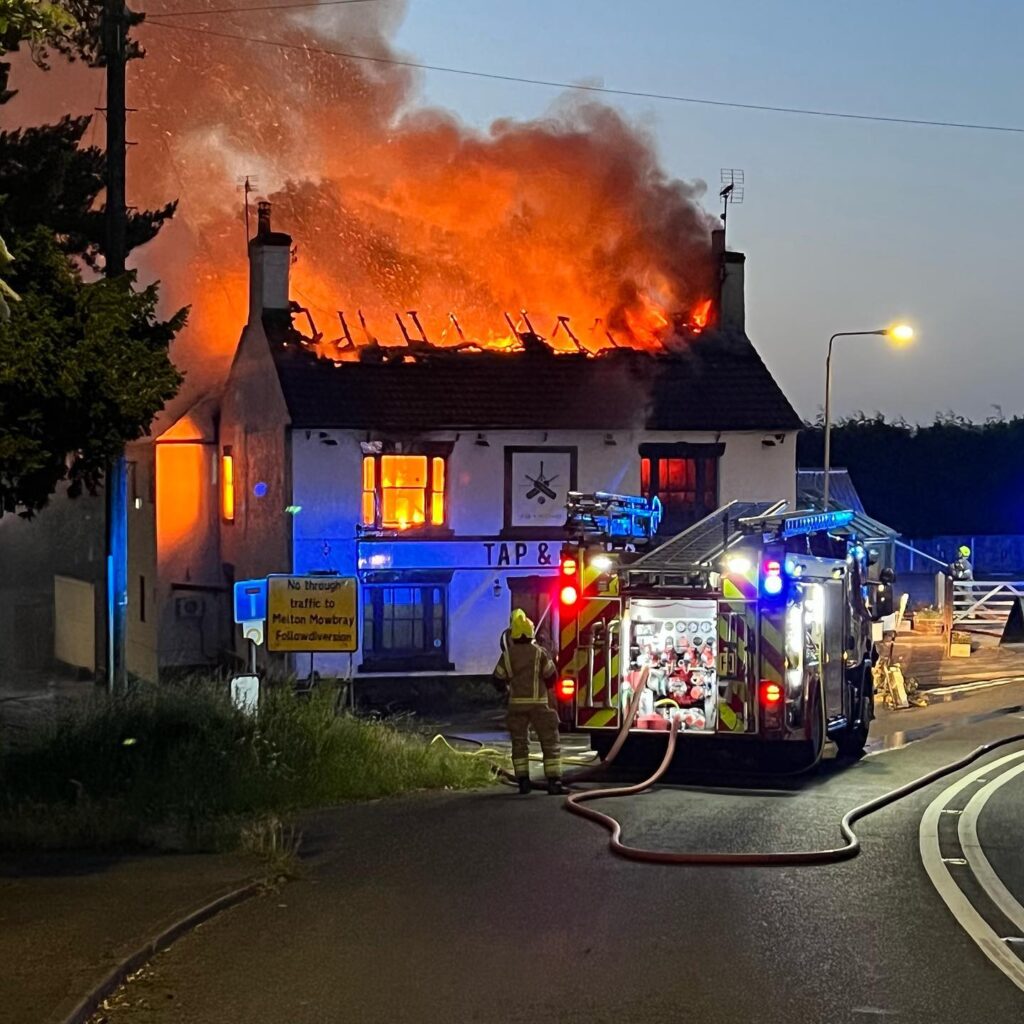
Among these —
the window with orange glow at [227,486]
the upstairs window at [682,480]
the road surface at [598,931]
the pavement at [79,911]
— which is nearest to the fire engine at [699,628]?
the road surface at [598,931]

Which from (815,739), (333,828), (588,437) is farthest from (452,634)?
(333,828)

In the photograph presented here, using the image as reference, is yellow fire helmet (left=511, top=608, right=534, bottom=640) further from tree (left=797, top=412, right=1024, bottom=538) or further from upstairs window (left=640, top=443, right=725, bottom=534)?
tree (left=797, top=412, right=1024, bottom=538)

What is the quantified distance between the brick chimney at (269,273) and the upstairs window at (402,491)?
11.5 ft

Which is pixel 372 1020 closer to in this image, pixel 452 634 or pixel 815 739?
pixel 815 739

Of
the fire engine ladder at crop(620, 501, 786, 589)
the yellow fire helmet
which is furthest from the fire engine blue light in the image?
the yellow fire helmet

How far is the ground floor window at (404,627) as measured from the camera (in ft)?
80.5

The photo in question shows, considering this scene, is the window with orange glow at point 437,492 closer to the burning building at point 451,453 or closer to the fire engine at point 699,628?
the burning building at point 451,453

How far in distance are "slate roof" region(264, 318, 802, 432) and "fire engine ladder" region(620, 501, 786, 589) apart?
34.3 ft

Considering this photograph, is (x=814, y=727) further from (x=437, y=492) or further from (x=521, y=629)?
(x=437, y=492)

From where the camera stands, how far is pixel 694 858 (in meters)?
9.62

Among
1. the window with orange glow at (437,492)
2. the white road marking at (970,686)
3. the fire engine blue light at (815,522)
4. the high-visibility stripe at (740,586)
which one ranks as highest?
the window with orange glow at (437,492)

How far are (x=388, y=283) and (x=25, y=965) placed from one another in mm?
23896

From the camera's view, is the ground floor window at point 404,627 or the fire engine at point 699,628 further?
the ground floor window at point 404,627

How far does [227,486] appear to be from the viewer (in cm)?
2769
